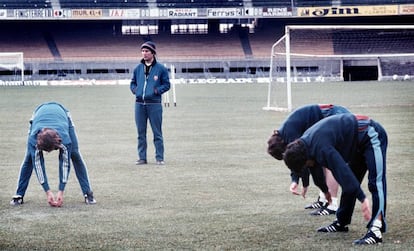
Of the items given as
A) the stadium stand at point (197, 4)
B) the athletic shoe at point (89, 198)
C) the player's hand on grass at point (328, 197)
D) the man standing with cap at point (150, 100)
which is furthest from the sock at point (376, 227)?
the stadium stand at point (197, 4)

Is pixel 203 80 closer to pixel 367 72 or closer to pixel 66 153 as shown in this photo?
pixel 367 72

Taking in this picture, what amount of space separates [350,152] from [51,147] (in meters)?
3.14

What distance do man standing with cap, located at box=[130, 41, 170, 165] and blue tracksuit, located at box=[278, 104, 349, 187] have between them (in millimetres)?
5775

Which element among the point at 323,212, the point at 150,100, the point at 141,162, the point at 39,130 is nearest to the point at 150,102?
the point at 150,100

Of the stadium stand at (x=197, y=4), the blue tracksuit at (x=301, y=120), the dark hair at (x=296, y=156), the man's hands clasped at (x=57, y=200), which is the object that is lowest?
the man's hands clasped at (x=57, y=200)

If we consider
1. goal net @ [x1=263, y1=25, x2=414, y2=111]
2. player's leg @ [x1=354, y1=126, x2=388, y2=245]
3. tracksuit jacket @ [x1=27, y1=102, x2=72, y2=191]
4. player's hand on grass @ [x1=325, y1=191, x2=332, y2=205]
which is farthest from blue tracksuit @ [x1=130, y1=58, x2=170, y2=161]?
goal net @ [x1=263, y1=25, x2=414, y2=111]

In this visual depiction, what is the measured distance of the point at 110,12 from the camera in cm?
6512

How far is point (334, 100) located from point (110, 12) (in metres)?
35.5

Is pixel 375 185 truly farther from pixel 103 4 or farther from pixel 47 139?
pixel 103 4

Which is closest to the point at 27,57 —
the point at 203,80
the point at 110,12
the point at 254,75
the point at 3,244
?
the point at 110,12

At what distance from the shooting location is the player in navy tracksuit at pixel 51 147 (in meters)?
8.26

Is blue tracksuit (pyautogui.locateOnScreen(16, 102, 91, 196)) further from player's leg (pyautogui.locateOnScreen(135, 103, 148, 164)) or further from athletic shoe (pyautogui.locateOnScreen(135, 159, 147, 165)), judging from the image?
athletic shoe (pyautogui.locateOnScreen(135, 159, 147, 165))

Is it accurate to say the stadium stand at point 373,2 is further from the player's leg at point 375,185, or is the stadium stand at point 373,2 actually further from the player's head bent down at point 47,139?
the player's leg at point 375,185

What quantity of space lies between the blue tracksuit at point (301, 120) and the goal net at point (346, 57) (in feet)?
164
